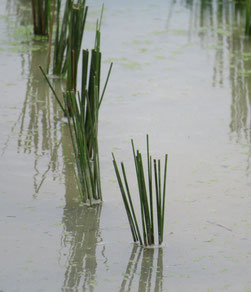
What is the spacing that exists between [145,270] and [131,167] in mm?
704

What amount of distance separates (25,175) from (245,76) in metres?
1.78

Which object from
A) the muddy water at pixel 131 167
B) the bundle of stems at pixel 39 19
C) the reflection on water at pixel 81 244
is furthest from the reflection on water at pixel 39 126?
the bundle of stems at pixel 39 19

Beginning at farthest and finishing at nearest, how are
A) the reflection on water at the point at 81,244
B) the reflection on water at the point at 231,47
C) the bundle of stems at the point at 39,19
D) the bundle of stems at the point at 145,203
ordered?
the bundle of stems at the point at 39,19 < the reflection on water at the point at 231,47 < the bundle of stems at the point at 145,203 < the reflection on water at the point at 81,244

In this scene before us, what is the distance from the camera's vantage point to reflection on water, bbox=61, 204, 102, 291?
1.63 m

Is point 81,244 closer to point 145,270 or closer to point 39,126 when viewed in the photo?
point 145,270

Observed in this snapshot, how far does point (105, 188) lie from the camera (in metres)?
2.19

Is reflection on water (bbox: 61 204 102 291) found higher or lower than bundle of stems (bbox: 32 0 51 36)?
lower

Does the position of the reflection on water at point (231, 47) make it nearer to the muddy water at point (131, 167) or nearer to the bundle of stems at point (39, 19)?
the muddy water at point (131, 167)

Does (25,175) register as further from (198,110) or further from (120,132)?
(198,110)

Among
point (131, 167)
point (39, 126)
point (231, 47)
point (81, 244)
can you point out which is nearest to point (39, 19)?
point (231, 47)

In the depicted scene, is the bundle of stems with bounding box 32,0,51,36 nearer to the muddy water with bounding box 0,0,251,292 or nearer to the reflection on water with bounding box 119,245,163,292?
the muddy water with bounding box 0,0,251,292

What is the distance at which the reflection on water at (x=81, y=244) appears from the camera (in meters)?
1.63

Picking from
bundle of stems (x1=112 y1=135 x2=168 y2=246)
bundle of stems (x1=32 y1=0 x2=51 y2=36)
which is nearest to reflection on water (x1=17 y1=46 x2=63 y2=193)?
bundle of stems (x1=112 y1=135 x2=168 y2=246)

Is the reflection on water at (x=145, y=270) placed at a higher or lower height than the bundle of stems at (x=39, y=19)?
lower
